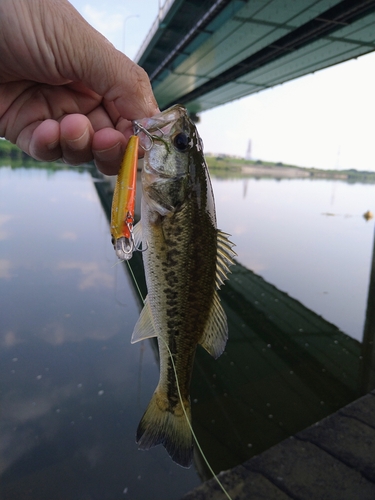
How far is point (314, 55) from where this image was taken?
34.5 feet

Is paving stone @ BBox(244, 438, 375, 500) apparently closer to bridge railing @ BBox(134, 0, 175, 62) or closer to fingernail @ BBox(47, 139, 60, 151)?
fingernail @ BBox(47, 139, 60, 151)

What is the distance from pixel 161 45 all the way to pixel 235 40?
3383mm

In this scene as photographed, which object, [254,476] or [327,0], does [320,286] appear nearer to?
[327,0]

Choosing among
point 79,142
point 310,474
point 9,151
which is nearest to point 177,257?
point 79,142

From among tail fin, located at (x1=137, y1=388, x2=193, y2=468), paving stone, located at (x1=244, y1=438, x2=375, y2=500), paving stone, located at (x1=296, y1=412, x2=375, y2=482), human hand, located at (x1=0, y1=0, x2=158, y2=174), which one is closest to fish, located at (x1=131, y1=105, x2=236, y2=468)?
tail fin, located at (x1=137, y1=388, x2=193, y2=468)

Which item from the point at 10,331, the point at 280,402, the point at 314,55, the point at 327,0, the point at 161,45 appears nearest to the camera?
the point at 280,402

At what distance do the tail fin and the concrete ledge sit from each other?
1171 millimetres

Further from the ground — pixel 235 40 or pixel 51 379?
pixel 235 40

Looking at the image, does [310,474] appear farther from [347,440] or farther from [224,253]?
[224,253]

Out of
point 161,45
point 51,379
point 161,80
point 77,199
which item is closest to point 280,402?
point 51,379

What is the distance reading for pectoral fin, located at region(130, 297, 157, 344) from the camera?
208cm

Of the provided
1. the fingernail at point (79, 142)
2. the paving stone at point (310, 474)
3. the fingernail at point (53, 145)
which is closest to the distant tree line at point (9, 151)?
the fingernail at point (53, 145)

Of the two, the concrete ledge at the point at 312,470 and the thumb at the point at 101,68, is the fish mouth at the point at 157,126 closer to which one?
the thumb at the point at 101,68

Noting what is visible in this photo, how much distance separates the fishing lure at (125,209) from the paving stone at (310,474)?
247cm
